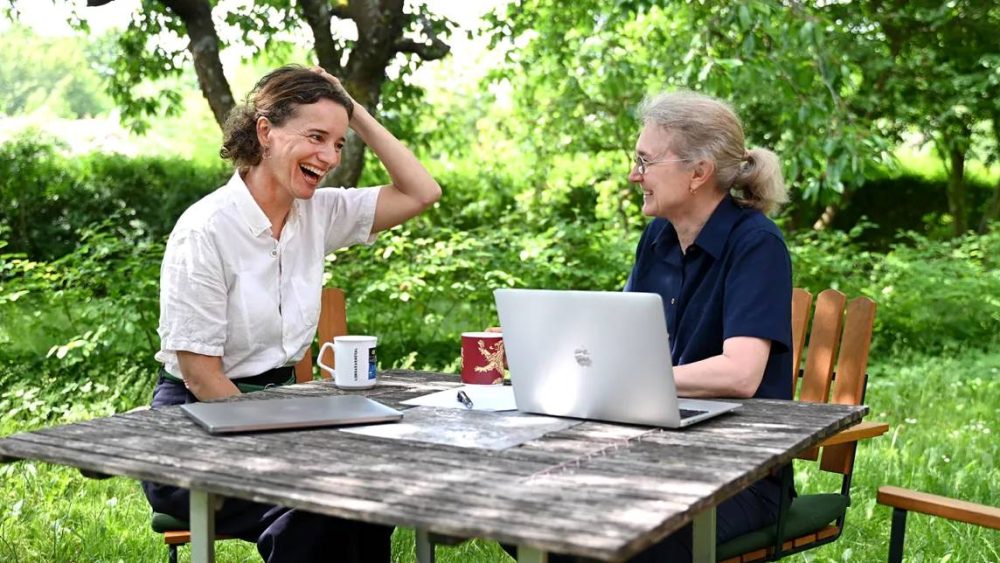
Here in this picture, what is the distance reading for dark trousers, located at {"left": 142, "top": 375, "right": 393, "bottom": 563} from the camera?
234cm

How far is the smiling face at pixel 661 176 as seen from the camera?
110 inches

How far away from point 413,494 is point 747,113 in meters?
9.20

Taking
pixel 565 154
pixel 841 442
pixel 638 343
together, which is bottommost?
pixel 841 442

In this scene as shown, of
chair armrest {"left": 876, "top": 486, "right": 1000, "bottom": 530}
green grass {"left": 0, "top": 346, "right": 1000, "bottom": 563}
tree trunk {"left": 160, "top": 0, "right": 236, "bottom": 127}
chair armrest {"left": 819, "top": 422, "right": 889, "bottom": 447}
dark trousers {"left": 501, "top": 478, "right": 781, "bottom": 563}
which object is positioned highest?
tree trunk {"left": 160, "top": 0, "right": 236, "bottom": 127}

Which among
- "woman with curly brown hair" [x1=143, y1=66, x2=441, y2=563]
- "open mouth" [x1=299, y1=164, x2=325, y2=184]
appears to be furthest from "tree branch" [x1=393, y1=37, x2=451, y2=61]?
"open mouth" [x1=299, y1=164, x2=325, y2=184]

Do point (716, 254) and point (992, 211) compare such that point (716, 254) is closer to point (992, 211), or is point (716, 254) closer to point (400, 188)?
point (400, 188)

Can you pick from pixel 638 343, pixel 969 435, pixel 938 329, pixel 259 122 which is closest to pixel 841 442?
pixel 638 343

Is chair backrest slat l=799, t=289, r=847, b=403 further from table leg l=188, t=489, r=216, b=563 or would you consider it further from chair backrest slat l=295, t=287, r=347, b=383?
table leg l=188, t=489, r=216, b=563

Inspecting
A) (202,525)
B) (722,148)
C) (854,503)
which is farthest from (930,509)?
(854,503)

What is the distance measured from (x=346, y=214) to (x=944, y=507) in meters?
1.74

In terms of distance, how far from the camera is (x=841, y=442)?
9.24ft

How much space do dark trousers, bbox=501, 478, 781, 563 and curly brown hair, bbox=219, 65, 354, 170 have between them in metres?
1.21

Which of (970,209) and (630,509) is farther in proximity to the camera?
(970,209)

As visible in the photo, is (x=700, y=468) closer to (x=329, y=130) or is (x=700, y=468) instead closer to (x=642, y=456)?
(x=642, y=456)
